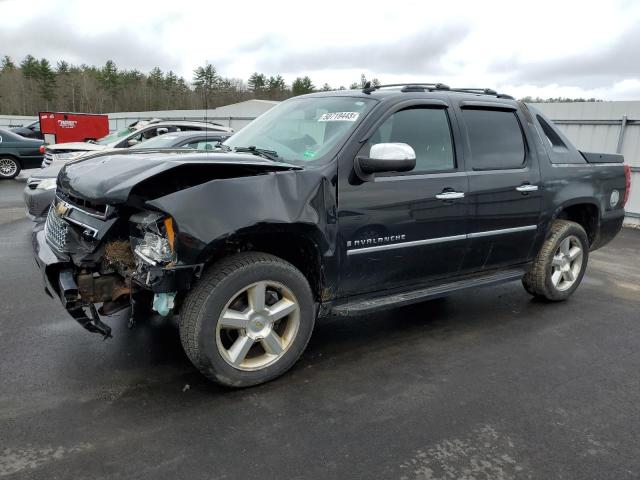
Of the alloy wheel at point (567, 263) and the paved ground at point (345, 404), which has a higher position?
the alloy wheel at point (567, 263)

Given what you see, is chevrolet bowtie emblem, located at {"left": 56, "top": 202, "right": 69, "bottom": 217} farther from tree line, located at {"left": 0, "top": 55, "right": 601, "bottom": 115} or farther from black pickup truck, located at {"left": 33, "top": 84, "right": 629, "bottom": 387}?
tree line, located at {"left": 0, "top": 55, "right": 601, "bottom": 115}

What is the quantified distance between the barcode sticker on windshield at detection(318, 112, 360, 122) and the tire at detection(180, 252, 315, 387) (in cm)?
116

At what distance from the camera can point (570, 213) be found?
17.1 ft

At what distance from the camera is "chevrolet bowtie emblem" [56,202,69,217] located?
3301mm

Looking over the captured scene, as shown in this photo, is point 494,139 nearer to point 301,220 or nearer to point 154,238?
point 301,220

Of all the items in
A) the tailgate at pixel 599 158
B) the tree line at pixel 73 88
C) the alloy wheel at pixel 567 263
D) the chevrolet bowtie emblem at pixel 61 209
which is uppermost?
the tree line at pixel 73 88

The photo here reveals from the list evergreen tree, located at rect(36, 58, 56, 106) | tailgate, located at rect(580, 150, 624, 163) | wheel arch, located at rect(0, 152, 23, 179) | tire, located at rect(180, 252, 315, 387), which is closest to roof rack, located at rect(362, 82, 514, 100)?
tailgate, located at rect(580, 150, 624, 163)

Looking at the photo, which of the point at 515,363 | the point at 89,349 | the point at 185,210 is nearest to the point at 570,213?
the point at 515,363

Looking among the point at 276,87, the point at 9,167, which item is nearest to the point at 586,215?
the point at 9,167

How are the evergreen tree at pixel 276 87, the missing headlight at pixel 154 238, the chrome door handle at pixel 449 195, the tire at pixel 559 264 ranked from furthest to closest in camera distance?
the evergreen tree at pixel 276 87 → the tire at pixel 559 264 → the chrome door handle at pixel 449 195 → the missing headlight at pixel 154 238

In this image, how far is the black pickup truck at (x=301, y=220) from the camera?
2.83 metres

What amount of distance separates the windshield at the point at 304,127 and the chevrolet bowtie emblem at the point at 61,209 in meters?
1.33

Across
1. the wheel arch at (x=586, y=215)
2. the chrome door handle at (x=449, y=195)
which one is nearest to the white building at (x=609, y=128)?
the wheel arch at (x=586, y=215)

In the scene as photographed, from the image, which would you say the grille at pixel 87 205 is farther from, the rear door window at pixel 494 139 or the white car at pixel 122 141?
the white car at pixel 122 141
